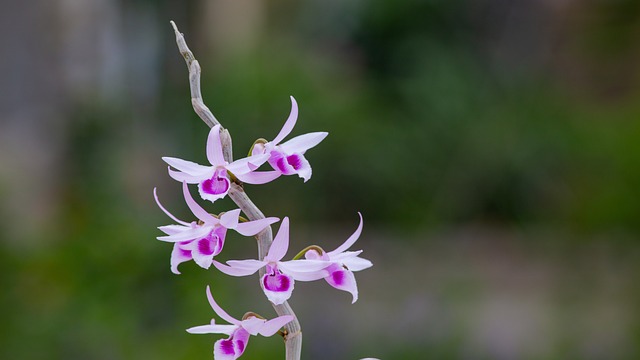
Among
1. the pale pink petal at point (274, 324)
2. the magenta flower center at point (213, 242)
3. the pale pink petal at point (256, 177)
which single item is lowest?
the pale pink petal at point (274, 324)

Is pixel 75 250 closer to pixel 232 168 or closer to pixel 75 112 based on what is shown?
pixel 75 112

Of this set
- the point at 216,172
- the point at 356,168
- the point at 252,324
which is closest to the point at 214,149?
the point at 216,172

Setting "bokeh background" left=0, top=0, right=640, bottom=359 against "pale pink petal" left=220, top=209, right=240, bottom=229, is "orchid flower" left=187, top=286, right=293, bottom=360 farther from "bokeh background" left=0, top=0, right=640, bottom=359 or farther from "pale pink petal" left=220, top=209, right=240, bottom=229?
"bokeh background" left=0, top=0, right=640, bottom=359

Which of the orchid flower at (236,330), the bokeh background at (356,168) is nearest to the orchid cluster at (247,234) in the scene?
the orchid flower at (236,330)

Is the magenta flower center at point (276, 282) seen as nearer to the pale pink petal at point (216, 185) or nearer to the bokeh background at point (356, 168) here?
the pale pink petal at point (216, 185)

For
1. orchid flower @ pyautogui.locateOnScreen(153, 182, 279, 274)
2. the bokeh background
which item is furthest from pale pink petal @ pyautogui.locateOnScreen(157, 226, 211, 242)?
the bokeh background
